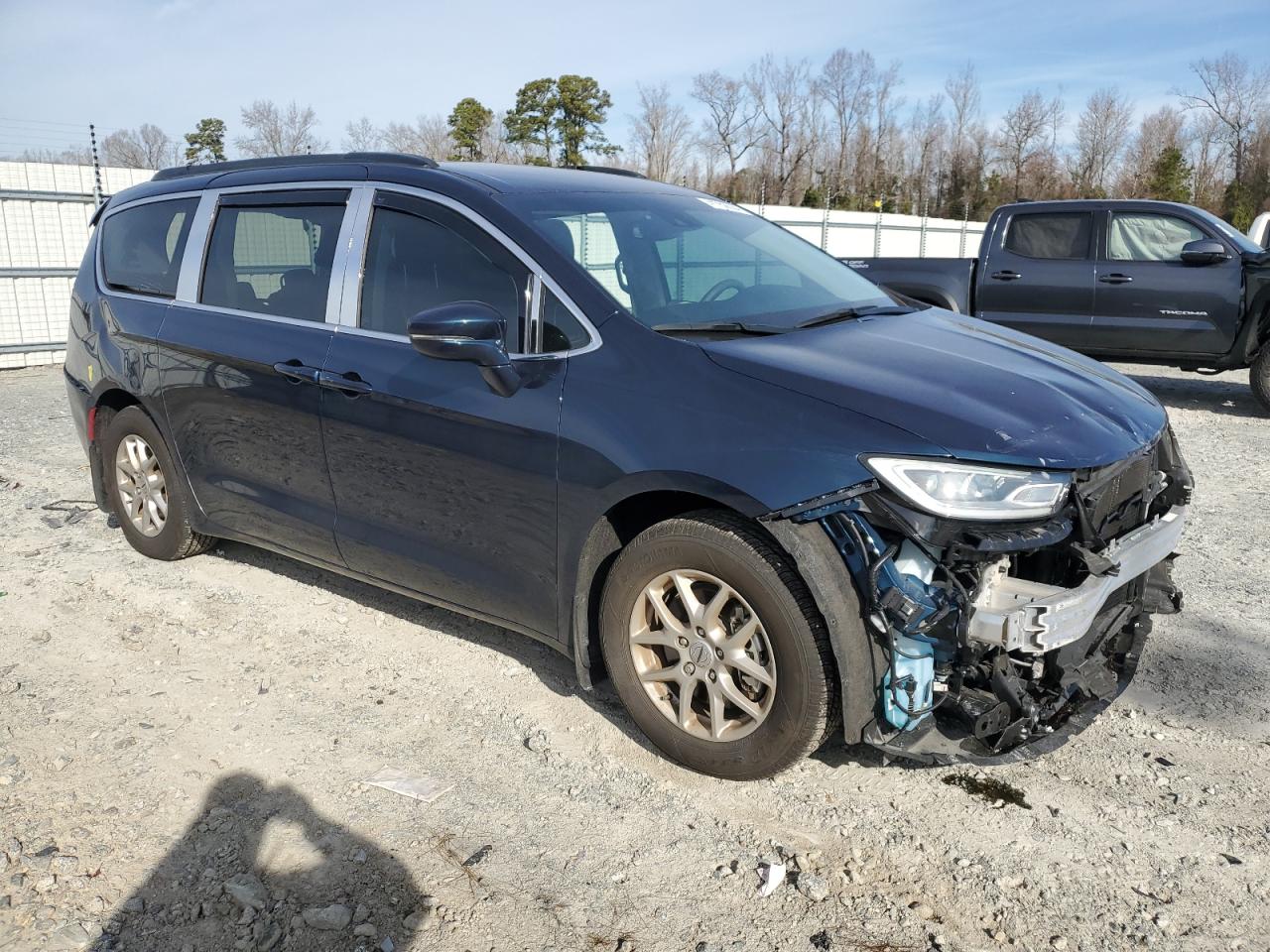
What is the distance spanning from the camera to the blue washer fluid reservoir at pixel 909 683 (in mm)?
2826

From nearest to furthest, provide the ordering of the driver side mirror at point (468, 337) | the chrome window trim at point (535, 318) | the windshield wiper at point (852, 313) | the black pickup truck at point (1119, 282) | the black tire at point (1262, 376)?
the driver side mirror at point (468, 337) < the chrome window trim at point (535, 318) < the windshield wiper at point (852, 313) < the black tire at point (1262, 376) < the black pickup truck at point (1119, 282)

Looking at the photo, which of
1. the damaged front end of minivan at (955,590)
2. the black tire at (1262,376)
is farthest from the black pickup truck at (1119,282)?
the damaged front end of minivan at (955,590)

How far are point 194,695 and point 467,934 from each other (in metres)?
1.85

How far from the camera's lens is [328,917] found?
263 centimetres

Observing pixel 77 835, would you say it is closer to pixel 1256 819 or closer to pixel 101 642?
pixel 101 642

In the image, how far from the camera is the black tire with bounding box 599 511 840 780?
2.90m

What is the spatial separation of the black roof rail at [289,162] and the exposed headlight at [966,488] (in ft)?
7.24

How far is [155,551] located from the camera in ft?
17.3

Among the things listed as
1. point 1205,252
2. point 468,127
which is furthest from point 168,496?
point 468,127

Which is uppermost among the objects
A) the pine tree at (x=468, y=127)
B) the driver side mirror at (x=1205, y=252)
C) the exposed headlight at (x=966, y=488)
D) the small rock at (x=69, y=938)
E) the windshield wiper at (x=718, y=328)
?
the pine tree at (x=468, y=127)

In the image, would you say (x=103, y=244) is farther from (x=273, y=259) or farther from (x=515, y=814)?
(x=515, y=814)

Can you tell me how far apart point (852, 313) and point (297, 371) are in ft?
6.98

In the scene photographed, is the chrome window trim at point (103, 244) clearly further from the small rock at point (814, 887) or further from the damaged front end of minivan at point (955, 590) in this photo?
the small rock at point (814, 887)

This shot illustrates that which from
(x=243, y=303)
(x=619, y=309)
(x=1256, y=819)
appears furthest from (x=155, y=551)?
(x=1256, y=819)
